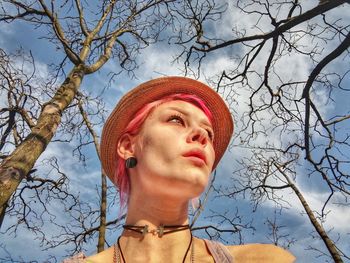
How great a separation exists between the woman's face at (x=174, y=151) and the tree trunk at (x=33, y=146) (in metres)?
2.27

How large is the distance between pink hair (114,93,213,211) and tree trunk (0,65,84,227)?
205cm

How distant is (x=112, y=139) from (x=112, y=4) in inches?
249

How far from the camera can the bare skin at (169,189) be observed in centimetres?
191

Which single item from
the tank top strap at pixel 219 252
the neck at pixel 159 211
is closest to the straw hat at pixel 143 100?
the neck at pixel 159 211

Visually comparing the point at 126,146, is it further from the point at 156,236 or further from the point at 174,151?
the point at 156,236

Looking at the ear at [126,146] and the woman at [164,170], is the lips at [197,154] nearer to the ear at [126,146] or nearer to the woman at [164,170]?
the woman at [164,170]

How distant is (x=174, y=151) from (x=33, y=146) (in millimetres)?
2949

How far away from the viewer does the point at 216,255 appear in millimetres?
2004

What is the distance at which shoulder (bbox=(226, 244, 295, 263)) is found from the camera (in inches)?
75.5

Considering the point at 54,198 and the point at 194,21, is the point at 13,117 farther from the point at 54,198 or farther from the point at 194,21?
the point at 194,21

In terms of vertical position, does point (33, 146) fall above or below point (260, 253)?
above

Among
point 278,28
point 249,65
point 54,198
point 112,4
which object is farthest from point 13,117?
point 278,28

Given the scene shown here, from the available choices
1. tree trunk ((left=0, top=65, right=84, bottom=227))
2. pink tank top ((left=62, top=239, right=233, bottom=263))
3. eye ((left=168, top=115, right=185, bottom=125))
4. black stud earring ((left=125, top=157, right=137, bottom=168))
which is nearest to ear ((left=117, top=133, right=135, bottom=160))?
black stud earring ((left=125, top=157, right=137, bottom=168))

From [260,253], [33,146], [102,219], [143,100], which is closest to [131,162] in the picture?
[143,100]
